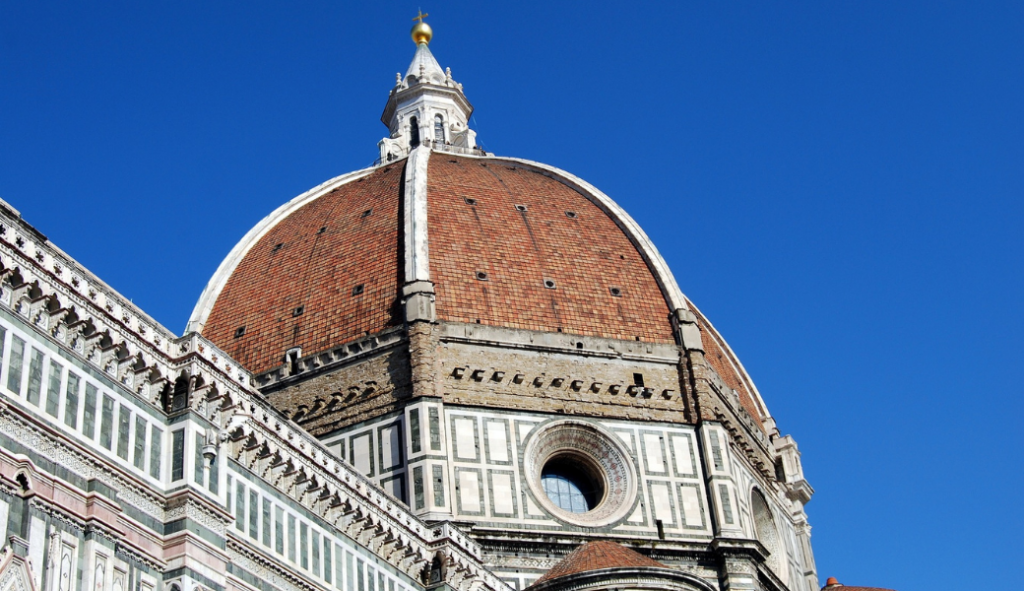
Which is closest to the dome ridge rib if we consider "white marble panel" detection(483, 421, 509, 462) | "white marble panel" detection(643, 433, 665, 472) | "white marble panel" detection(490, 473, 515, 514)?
"white marble panel" detection(483, 421, 509, 462)

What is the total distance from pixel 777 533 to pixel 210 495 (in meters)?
21.8

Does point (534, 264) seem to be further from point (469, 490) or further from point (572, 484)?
point (469, 490)

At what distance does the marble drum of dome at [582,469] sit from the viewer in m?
36.1

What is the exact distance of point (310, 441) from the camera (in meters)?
26.0

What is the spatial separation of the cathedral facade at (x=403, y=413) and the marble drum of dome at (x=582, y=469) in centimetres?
6

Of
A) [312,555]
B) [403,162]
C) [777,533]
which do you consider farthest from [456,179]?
[312,555]

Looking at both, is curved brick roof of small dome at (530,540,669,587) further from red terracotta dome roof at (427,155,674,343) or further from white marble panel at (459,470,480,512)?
red terracotta dome roof at (427,155,674,343)

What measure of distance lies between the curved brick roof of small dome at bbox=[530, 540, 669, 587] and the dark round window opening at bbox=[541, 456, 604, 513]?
3224mm

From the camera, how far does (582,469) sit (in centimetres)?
3725

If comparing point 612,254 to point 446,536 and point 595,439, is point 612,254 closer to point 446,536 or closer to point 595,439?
point 595,439

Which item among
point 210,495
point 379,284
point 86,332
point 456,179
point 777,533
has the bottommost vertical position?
point 210,495

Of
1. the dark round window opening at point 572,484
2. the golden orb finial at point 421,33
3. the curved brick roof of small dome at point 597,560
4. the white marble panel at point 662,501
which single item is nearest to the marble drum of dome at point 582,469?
the dark round window opening at point 572,484

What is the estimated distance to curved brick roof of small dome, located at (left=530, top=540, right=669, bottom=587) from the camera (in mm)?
31438

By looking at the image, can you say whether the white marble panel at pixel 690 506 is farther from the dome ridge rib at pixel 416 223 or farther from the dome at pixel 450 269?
the dome ridge rib at pixel 416 223
